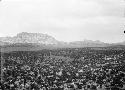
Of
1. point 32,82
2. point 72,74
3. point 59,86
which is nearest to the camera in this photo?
point 59,86

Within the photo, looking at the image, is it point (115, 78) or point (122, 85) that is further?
point (115, 78)

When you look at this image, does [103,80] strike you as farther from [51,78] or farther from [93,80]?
[51,78]

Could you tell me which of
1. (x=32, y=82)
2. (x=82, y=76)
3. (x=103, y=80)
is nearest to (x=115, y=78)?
(x=103, y=80)

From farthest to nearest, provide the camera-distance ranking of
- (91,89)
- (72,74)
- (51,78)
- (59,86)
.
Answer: (72,74)
(51,78)
(59,86)
(91,89)

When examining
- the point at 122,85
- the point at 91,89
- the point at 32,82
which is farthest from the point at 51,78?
the point at 122,85

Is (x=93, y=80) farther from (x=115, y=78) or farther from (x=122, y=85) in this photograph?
(x=122, y=85)

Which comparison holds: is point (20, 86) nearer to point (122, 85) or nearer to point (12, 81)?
point (12, 81)

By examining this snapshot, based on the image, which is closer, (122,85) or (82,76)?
(122,85)

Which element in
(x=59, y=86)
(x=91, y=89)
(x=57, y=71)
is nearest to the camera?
(x=91, y=89)

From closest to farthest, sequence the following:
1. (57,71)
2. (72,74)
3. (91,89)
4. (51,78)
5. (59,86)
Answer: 1. (91,89)
2. (59,86)
3. (51,78)
4. (72,74)
5. (57,71)
